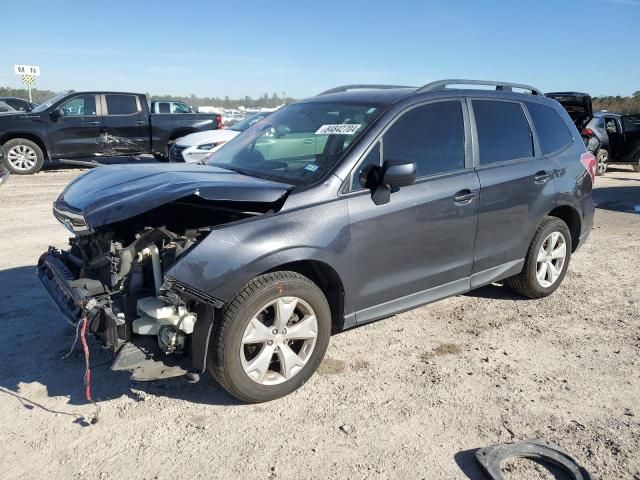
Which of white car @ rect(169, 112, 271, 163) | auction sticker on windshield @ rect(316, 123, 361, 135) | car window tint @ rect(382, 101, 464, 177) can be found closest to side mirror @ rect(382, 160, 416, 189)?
car window tint @ rect(382, 101, 464, 177)

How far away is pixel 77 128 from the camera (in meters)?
12.5

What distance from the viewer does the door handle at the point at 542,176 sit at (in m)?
4.64

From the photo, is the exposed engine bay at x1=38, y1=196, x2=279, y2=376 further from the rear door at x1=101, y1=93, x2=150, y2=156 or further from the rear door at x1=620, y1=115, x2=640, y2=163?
the rear door at x1=620, y1=115, x2=640, y2=163

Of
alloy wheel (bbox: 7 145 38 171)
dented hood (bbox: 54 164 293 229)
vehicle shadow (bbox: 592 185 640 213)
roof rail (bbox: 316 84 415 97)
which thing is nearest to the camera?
dented hood (bbox: 54 164 293 229)

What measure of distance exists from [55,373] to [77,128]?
1035cm

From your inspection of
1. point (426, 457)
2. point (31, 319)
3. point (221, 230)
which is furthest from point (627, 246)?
point (31, 319)

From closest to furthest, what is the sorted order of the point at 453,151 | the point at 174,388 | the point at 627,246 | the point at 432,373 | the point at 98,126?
1. the point at 174,388
2. the point at 432,373
3. the point at 453,151
4. the point at 627,246
5. the point at 98,126

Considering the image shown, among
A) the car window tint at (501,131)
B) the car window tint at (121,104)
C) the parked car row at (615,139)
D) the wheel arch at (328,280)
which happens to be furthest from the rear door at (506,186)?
the car window tint at (121,104)

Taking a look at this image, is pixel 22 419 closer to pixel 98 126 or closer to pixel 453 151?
pixel 453 151

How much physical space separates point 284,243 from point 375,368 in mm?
1235

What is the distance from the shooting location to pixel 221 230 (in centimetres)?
304

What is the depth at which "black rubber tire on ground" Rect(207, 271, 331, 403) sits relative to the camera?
119 inches

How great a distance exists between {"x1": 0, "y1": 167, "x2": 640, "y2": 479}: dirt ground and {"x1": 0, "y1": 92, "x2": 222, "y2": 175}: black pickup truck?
8408 mm

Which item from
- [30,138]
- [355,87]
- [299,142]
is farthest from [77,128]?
[299,142]
